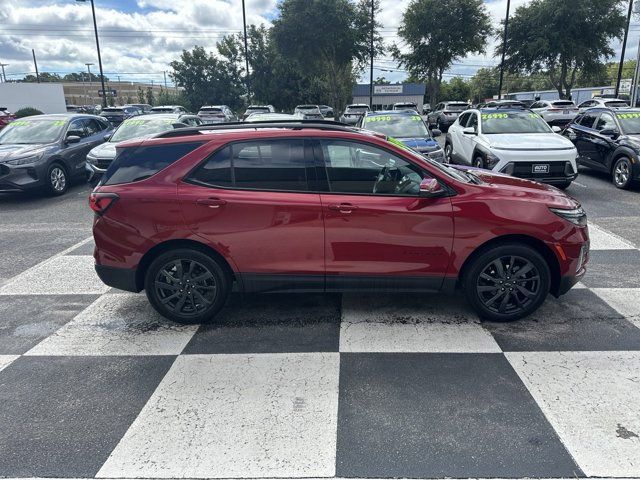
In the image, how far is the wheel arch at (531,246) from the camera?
Result: 4035 millimetres

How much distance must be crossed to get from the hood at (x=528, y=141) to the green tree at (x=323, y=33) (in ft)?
77.7

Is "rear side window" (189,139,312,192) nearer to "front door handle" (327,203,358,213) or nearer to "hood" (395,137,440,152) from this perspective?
"front door handle" (327,203,358,213)

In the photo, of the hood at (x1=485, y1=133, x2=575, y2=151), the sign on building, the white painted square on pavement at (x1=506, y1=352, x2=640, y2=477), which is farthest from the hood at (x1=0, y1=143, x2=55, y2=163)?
the sign on building

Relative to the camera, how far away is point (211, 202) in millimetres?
4020

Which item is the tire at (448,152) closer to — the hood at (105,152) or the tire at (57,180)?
the hood at (105,152)

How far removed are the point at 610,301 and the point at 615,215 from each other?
162 inches

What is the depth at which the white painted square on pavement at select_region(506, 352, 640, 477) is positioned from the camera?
102 inches

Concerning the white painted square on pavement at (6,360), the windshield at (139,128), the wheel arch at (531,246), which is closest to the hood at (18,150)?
the windshield at (139,128)

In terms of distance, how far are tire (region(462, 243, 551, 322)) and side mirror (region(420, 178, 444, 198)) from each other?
2.19 feet

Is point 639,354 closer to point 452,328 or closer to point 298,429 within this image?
point 452,328

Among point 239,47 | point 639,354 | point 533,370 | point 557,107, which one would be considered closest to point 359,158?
point 533,370

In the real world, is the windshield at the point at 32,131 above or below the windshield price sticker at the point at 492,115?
below

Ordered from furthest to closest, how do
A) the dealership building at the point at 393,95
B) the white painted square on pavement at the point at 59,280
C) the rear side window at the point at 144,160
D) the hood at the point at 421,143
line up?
the dealership building at the point at 393,95, the hood at the point at 421,143, the white painted square on pavement at the point at 59,280, the rear side window at the point at 144,160

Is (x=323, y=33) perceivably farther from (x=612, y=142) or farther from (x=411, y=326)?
(x=411, y=326)
